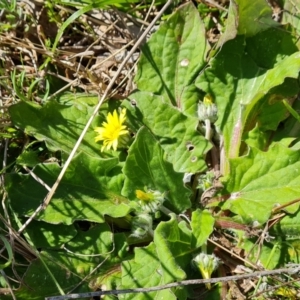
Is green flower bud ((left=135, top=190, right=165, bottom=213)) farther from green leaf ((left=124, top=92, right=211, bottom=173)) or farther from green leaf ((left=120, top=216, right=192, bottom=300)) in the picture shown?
green leaf ((left=124, top=92, right=211, bottom=173))

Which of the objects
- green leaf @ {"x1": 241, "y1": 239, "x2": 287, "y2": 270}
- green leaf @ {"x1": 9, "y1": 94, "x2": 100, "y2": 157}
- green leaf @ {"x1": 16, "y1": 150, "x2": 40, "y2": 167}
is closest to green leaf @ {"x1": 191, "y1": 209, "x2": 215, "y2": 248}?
green leaf @ {"x1": 241, "y1": 239, "x2": 287, "y2": 270}

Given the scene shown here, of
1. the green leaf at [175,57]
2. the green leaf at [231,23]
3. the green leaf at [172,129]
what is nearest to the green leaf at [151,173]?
the green leaf at [172,129]

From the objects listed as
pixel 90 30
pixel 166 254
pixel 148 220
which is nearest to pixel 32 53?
pixel 90 30

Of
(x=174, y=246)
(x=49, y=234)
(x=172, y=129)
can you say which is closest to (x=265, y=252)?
(x=174, y=246)

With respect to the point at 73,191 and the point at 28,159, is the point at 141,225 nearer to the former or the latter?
the point at 73,191

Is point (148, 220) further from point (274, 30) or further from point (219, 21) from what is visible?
point (219, 21)
